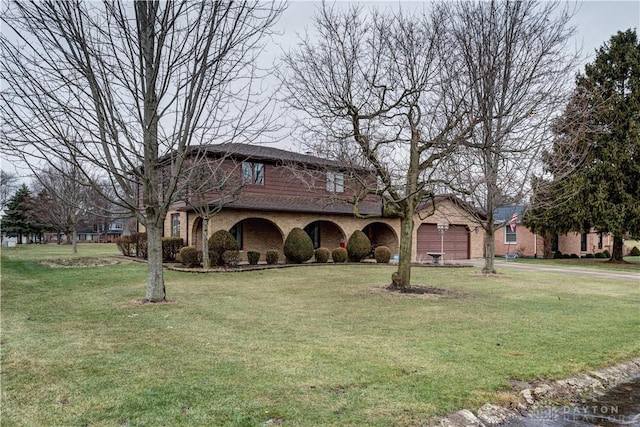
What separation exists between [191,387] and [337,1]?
34.3ft

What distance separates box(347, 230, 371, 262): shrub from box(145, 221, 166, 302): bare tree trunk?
14.8m

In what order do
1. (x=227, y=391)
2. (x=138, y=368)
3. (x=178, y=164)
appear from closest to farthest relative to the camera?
1. (x=227, y=391)
2. (x=138, y=368)
3. (x=178, y=164)

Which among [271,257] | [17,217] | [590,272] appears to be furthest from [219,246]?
[17,217]

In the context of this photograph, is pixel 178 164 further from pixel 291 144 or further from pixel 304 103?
pixel 291 144

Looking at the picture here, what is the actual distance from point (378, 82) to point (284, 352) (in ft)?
28.3

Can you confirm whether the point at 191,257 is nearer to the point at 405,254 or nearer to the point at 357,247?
the point at 357,247

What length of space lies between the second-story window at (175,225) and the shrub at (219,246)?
207 inches

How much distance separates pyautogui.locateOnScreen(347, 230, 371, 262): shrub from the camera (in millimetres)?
23828

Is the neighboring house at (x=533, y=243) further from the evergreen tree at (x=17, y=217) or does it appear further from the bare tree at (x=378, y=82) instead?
the evergreen tree at (x=17, y=217)

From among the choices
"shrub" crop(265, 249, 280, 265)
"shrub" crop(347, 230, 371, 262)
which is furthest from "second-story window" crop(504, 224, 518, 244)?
"shrub" crop(265, 249, 280, 265)

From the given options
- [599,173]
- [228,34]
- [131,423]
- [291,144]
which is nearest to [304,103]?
[291,144]

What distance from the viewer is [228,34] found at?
8.71 m

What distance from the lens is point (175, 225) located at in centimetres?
2422

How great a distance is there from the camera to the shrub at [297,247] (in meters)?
21.6
